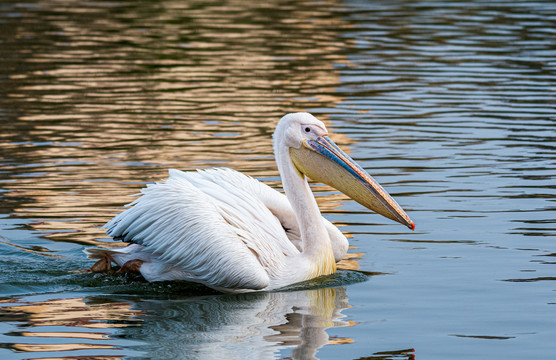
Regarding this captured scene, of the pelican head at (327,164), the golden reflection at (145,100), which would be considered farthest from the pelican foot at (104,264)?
the pelican head at (327,164)

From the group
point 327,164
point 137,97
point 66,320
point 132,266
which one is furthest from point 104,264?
point 137,97

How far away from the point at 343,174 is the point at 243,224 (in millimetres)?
745

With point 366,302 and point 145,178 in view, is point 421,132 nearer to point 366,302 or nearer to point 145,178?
point 145,178

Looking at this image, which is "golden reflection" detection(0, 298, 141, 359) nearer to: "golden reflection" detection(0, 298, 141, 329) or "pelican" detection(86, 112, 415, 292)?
"golden reflection" detection(0, 298, 141, 329)

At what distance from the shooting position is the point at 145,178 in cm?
916

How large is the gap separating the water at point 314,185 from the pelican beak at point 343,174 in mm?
448

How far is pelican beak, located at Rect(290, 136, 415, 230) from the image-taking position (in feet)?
21.2

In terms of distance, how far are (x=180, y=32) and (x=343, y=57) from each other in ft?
15.1

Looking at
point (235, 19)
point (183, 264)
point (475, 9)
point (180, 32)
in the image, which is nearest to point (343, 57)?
point (180, 32)

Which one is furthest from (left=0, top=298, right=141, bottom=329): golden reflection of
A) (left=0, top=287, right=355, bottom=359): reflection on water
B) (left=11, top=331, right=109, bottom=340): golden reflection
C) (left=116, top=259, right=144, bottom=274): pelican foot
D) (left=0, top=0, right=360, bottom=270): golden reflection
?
(left=0, top=0, right=360, bottom=270): golden reflection

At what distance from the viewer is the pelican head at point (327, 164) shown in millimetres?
6473

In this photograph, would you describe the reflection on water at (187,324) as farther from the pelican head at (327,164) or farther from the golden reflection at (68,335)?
the pelican head at (327,164)

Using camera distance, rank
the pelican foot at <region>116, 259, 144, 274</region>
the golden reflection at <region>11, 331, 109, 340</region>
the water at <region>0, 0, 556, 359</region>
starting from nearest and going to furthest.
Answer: the golden reflection at <region>11, 331, 109, 340</region>
the water at <region>0, 0, 556, 359</region>
the pelican foot at <region>116, 259, 144, 274</region>

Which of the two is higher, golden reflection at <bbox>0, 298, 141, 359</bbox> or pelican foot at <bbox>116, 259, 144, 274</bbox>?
pelican foot at <bbox>116, 259, 144, 274</bbox>
